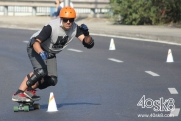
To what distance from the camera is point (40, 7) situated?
126 ft

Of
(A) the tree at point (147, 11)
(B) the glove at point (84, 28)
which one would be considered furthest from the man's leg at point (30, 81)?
(A) the tree at point (147, 11)

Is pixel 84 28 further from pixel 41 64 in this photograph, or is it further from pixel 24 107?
pixel 24 107

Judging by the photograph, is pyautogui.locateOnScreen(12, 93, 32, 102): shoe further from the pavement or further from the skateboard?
the pavement

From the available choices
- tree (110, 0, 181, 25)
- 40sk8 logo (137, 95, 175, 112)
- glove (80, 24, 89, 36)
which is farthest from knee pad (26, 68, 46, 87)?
tree (110, 0, 181, 25)

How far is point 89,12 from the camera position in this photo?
37.9 metres

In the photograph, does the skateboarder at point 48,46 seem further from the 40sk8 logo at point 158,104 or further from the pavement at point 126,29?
the pavement at point 126,29

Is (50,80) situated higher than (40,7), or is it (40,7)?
(50,80)

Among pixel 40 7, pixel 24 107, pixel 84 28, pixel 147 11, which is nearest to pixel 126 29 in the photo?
pixel 147 11

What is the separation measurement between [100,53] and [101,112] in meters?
10.3

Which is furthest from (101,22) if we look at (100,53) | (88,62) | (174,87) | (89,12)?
(174,87)

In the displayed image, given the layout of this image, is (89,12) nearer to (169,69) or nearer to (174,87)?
(169,69)

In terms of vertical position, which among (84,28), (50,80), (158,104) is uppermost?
(84,28)

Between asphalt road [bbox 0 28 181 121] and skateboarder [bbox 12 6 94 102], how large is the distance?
397 mm

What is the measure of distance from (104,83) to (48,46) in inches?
149
